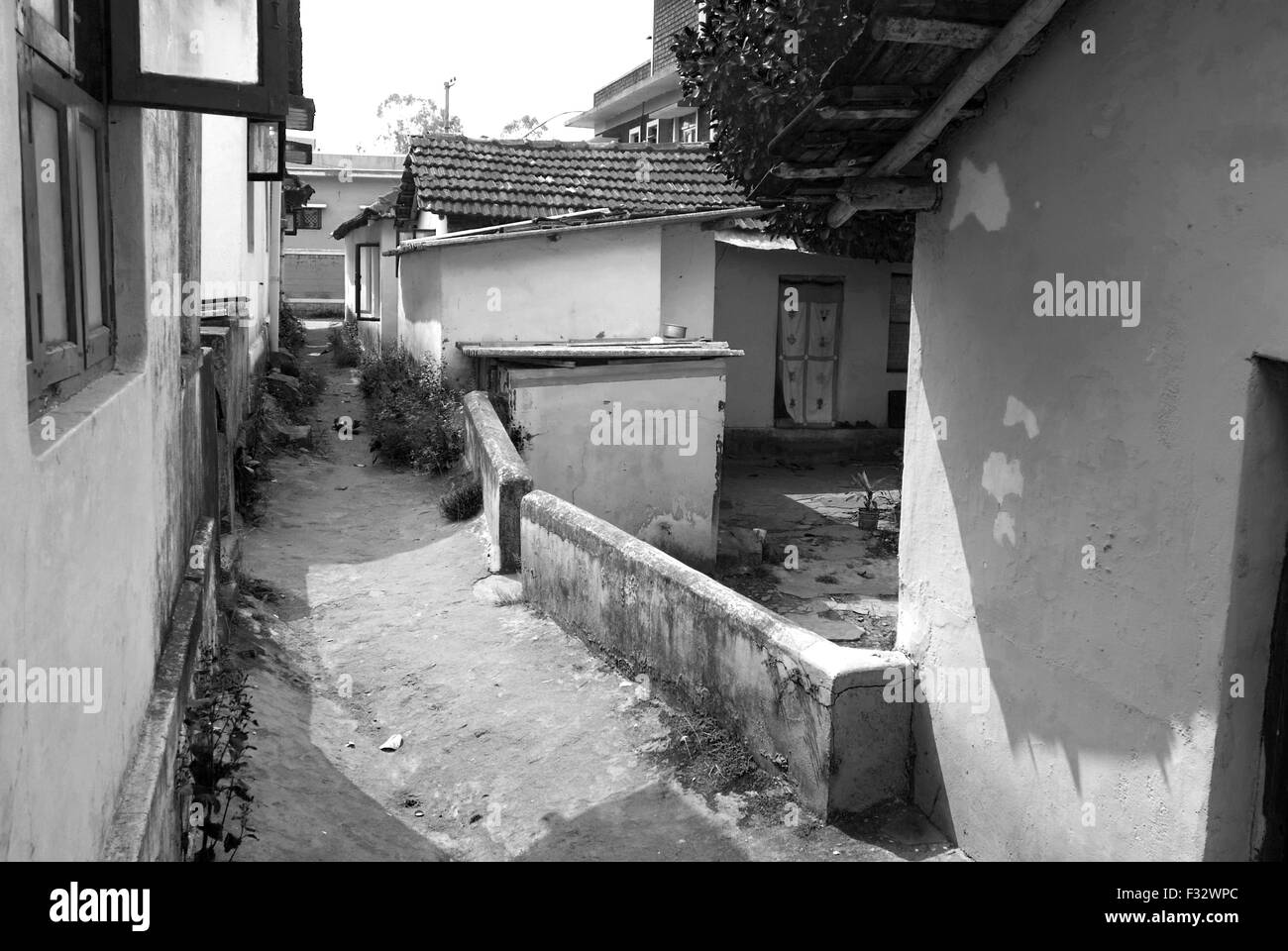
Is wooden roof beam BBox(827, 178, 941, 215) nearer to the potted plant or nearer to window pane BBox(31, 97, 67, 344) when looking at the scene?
window pane BBox(31, 97, 67, 344)

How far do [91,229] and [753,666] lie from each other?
11.7ft

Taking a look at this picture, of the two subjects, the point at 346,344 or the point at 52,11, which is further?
the point at 346,344

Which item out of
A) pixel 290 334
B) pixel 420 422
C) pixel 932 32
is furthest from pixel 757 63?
pixel 290 334

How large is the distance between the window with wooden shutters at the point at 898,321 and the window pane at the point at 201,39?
14.2 metres

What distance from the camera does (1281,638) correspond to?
Answer: 3.61 meters

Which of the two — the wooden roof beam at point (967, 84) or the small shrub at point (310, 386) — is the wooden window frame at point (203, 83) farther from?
the small shrub at point (310, 386)

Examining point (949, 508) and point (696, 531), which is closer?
point (949, 508)

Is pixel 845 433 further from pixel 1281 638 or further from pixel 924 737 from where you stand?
pixel 1281 638

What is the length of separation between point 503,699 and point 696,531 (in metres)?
5.71

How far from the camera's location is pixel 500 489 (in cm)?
926

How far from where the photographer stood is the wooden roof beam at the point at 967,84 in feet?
13.0

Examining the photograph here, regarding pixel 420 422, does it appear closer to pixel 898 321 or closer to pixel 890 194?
pixel 898 321

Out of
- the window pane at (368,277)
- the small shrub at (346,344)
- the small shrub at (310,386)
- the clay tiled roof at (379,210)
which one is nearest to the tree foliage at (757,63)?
the small shrub at (310,386)
